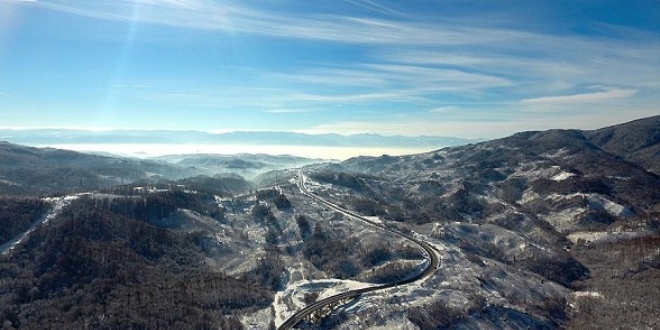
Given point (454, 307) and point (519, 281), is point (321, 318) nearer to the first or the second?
point (454, 307)

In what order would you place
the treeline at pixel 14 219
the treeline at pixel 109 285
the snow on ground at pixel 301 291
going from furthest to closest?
the treeline at pixel 14 219, the snow on ground at pixel 301 291, the treeline at pixel 109 285

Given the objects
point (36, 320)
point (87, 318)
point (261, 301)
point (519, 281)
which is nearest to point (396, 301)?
point (261, 301)

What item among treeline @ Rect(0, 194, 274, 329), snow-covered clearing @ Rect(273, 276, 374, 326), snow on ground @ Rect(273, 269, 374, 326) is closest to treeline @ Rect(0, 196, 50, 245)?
treeline @ Rect(0, 194, 274, 329)

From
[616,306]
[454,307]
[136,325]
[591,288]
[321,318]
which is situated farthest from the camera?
[591,288]

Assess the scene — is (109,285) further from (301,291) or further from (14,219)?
(14,219)

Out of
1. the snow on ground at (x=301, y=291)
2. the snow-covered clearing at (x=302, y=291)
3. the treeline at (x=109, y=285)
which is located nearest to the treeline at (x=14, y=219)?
the treeline at (x=109, y=285)

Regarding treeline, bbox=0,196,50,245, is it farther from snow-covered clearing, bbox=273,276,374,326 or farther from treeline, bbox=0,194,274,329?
snow-covered clearing, bbox=273,276,374,326

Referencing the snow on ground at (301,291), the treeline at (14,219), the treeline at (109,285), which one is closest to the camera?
the treeline at (109,285)

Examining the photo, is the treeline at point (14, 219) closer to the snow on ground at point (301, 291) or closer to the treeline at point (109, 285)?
the treeline at point (109, 285)
